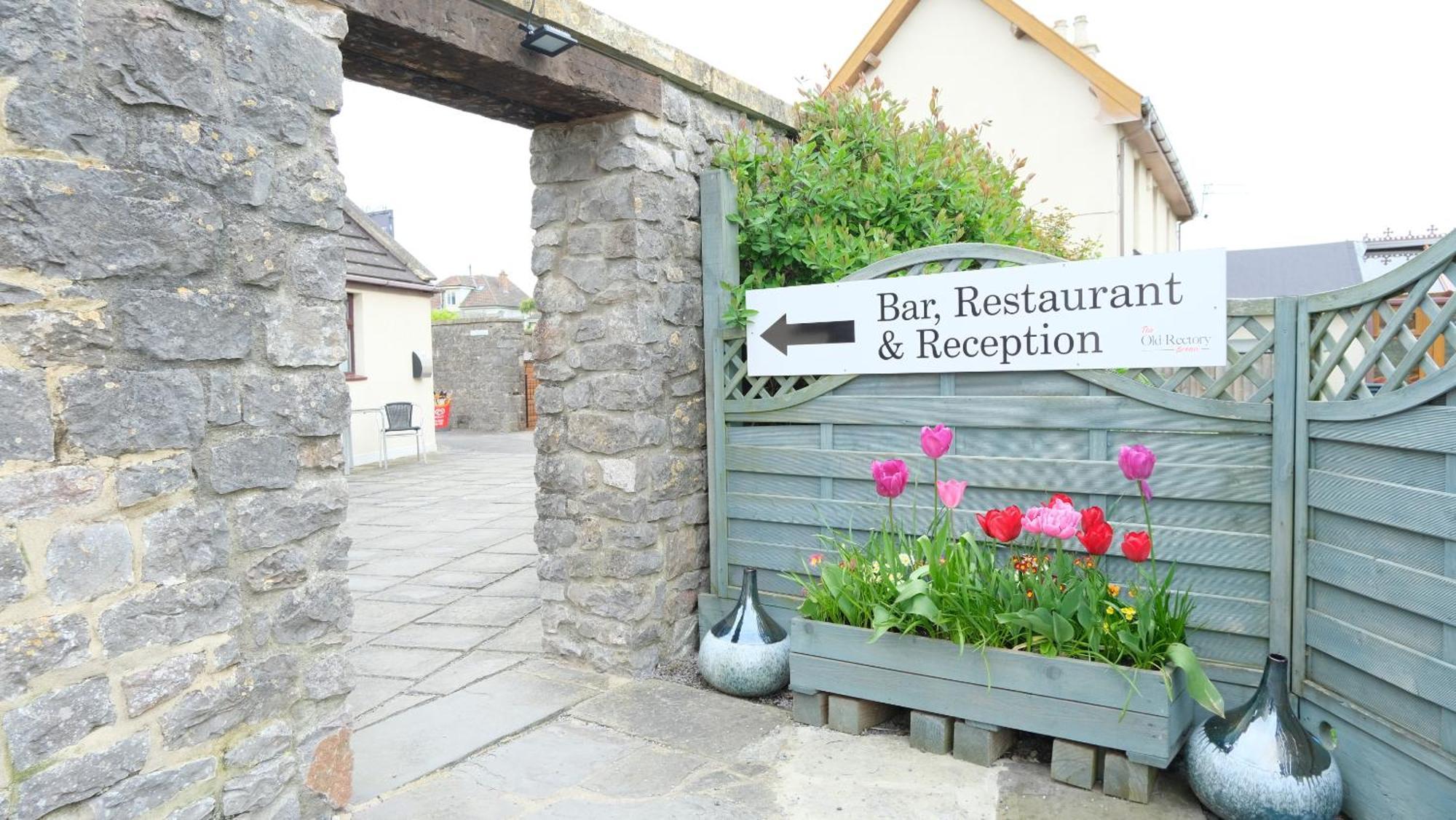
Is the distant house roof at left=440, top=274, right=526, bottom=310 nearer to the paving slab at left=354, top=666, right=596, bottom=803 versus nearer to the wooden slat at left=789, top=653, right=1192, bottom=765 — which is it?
the paving slab at left=354, top=666, right=596, bottom=803

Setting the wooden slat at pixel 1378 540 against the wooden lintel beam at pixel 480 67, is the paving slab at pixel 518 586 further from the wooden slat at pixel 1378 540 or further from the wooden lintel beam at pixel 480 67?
the wooden slat at pixel 1378 540

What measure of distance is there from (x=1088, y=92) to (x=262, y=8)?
11489 mm

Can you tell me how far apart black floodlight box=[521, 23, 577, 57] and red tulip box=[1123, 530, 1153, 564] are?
2.43 meters

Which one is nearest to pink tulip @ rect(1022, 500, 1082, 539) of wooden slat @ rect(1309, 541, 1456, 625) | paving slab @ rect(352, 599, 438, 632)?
wooden slat @ rect(1309, 541, 1456, 625)

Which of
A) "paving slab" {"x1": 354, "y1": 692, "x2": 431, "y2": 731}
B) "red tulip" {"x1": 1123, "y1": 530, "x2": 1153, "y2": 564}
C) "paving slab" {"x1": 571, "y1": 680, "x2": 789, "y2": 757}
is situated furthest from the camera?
"paving slab" {"x1": 354, "y1": 692, "x2": 431, "y2": 731}

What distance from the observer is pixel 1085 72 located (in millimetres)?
11570

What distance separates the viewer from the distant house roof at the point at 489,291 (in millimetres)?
49406

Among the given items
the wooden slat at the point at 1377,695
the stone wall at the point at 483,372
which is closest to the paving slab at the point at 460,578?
the wooden slat at the point at 1377,695

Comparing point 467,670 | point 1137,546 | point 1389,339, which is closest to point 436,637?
point 467,670

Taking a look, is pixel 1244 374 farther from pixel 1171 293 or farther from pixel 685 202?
pixel 685 202

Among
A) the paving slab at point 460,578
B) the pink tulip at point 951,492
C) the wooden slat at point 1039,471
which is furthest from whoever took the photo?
the paving slab at point 460,578

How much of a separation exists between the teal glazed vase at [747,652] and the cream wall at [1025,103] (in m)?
9.36

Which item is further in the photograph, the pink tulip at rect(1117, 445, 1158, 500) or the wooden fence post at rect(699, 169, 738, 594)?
the wooden fence post at rect(699, 169, 738, 594)

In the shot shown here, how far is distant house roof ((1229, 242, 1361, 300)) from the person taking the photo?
27.0 feet
